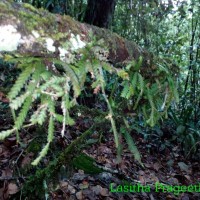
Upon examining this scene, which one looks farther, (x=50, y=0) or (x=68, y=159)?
(x=50, y=0)

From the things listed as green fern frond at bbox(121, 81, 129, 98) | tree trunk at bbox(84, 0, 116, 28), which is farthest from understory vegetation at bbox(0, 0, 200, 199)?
tree trunk at bbox(84, 0, 116, 28)

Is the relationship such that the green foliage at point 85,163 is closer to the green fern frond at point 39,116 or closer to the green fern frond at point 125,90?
the green fern frond at point 125,90

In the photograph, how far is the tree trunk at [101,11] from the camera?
397 cm

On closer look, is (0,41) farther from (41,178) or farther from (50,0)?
(50,0)

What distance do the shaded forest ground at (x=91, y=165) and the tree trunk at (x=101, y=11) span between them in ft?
5.01

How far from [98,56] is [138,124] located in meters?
3.33

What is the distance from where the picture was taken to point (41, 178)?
191 cm

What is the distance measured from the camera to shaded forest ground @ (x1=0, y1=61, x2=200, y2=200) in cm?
219

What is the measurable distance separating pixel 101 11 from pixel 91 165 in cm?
257

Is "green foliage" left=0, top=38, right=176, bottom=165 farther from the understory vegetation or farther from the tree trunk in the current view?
the tree trunk

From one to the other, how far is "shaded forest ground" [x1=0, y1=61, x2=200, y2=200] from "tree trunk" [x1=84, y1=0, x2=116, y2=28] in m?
1.53

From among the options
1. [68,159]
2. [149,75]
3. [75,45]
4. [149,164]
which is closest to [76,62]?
[75,45]

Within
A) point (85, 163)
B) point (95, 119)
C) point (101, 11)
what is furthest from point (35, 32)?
point (101, 11)

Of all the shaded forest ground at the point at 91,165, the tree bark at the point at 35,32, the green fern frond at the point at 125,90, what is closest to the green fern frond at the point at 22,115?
the tree bark at the point at 35,32
